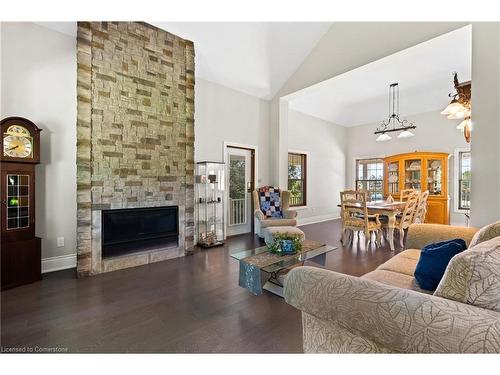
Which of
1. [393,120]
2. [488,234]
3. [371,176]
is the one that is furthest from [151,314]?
[393,120]

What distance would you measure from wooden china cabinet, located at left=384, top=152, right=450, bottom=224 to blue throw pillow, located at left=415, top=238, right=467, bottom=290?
556cm

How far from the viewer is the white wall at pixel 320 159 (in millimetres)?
6562

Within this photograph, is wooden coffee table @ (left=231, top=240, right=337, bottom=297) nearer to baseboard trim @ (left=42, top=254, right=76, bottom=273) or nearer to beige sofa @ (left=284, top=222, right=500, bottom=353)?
beige sofa @ (left=284, top=222, right=500, bottom=353)

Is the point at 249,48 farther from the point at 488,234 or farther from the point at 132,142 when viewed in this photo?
the point at 488,234

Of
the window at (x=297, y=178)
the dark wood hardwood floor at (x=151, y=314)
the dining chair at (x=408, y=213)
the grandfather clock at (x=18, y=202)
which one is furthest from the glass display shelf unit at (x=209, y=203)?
the dining chair at (x=408, y=213)

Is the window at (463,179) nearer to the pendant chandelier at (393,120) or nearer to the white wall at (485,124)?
the pendant chandelier at (393,120)

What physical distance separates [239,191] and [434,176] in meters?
4.96

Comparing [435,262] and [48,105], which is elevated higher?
[48,105]

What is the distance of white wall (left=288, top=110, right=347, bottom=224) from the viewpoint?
656 centimetres

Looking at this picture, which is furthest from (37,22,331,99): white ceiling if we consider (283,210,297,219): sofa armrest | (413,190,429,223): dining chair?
(413,190,429,223): dining chair

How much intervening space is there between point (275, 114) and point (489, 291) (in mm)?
4948

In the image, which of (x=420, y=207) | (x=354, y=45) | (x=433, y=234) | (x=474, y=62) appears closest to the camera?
(x=433, y=234)

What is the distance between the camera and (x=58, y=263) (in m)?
3.09
